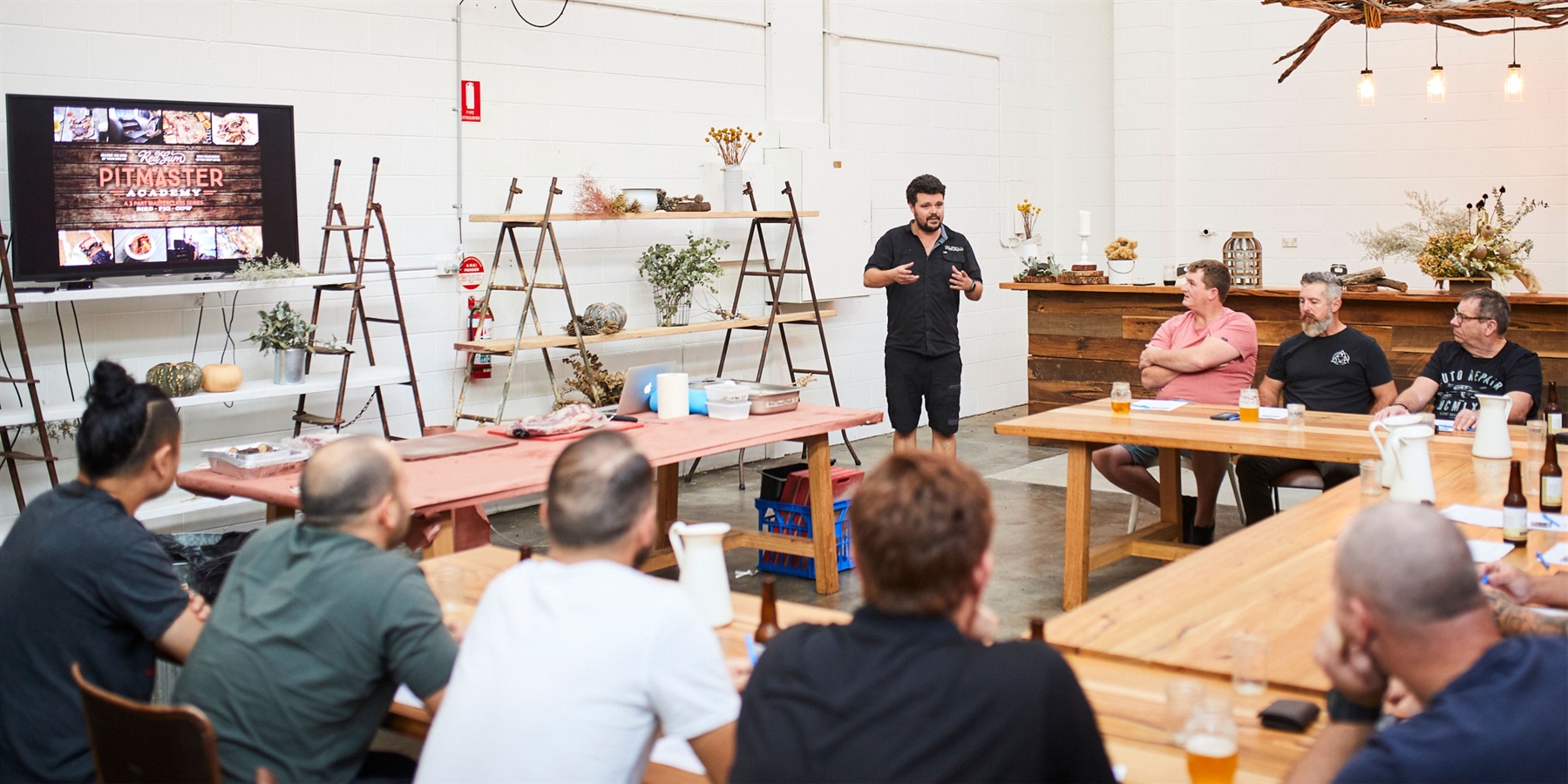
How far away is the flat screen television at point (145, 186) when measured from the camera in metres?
4.92

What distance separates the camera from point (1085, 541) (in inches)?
195

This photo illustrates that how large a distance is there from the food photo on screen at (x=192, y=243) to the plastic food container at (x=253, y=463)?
1518 millimetres

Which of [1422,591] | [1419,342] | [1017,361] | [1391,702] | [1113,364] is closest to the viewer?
[1422,591]

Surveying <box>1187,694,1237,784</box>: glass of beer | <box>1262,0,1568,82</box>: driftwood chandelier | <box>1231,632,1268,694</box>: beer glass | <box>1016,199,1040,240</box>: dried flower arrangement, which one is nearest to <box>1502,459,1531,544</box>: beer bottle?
<box>1231,632,1268,694</box>: beer glass

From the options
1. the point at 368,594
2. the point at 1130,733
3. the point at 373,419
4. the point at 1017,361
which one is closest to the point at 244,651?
the point at 368,594

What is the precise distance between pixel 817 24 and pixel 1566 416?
4593mm

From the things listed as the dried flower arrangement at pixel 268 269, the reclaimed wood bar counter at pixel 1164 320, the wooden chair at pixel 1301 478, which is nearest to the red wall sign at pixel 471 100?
the dried flower arrangement at pixel 268 269

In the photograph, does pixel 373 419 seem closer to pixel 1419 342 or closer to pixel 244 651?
pixel 244 651

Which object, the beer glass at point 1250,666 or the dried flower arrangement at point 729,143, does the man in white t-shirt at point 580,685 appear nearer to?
the beer glass at point 1250,666

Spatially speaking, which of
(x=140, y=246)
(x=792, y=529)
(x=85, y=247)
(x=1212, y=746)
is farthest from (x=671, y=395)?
(x=1212, y=746)

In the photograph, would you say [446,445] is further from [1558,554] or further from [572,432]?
[1558,554]

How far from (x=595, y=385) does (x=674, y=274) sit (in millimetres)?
922

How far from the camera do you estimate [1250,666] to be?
2225mm

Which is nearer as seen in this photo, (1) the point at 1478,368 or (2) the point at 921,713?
(2) the point at 921,713
